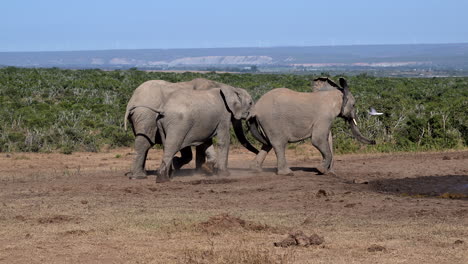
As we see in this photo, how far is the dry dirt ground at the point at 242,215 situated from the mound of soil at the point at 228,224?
0.05 ft

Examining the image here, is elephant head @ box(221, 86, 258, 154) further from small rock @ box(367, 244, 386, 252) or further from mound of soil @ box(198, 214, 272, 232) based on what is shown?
small rock @ box(367, 244, 386, 252)

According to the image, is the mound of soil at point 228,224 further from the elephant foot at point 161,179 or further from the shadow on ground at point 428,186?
the elephant foot at point 161,179

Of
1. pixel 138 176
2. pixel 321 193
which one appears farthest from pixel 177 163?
pixel 321 193

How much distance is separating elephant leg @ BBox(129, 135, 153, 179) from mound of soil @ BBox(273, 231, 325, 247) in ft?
22.0

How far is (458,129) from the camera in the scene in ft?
72.6

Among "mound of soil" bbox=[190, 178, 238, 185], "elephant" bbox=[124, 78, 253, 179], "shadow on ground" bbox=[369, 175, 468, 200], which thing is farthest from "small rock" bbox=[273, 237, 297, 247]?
"elephant" bbox=[124, 78, 253, 179]

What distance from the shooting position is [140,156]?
50.4 feet

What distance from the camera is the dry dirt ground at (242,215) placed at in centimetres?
875

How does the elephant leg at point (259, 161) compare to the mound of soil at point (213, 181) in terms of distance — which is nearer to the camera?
the mound of soil at point (213, 181)

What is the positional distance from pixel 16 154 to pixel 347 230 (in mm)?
12971

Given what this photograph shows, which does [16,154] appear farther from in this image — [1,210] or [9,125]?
[1,210]

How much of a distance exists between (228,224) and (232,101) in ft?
19.5

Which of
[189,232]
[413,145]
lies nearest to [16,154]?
[413,145]

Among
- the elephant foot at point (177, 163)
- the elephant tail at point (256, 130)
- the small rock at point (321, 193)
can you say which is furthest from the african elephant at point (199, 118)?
the small rock at point (321, 193)
